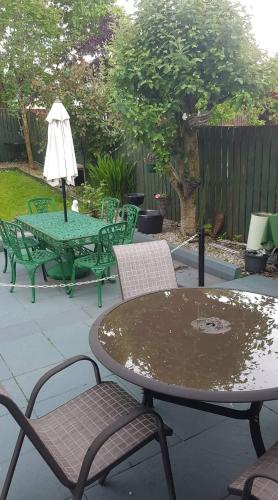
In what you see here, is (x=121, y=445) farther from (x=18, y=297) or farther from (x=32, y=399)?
(x=18, y=297)

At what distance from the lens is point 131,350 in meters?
1.86

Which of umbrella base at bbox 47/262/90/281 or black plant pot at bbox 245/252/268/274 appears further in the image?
umbrella base at bbox 47/262/90/281

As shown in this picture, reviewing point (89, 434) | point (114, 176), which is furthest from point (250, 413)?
point (114, 176)

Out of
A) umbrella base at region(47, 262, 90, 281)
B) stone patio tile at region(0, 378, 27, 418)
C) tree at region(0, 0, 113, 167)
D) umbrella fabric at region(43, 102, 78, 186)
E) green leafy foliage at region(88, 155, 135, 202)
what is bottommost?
stone patio tile at region(0, 378, 27, 418)

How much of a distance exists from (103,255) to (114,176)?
3.93 m

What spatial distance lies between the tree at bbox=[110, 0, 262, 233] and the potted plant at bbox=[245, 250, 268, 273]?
1.99 meters

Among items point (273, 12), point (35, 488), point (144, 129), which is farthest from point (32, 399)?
point (273, 12)

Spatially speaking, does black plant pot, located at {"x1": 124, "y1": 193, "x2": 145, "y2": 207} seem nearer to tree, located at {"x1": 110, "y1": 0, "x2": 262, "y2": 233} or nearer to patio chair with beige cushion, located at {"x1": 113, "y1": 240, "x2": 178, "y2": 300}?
tree, located at {"x1": 110, "y1": 0, "x2": 262, "y2": 233}

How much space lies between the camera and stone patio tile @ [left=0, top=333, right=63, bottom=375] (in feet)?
10.1

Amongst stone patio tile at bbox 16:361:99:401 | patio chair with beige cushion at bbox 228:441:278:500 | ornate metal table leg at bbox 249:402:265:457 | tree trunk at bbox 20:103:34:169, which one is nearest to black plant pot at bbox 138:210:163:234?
stone patio tile at bbox 16:361:99:401

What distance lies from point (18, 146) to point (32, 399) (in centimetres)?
1314

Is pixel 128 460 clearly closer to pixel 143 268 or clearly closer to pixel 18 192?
pixel 143 268

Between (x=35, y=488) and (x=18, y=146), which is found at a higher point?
(x=18, y=146)

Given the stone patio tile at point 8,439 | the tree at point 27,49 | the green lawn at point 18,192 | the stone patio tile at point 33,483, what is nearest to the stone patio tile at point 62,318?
the stone patio tile at point 8,439
